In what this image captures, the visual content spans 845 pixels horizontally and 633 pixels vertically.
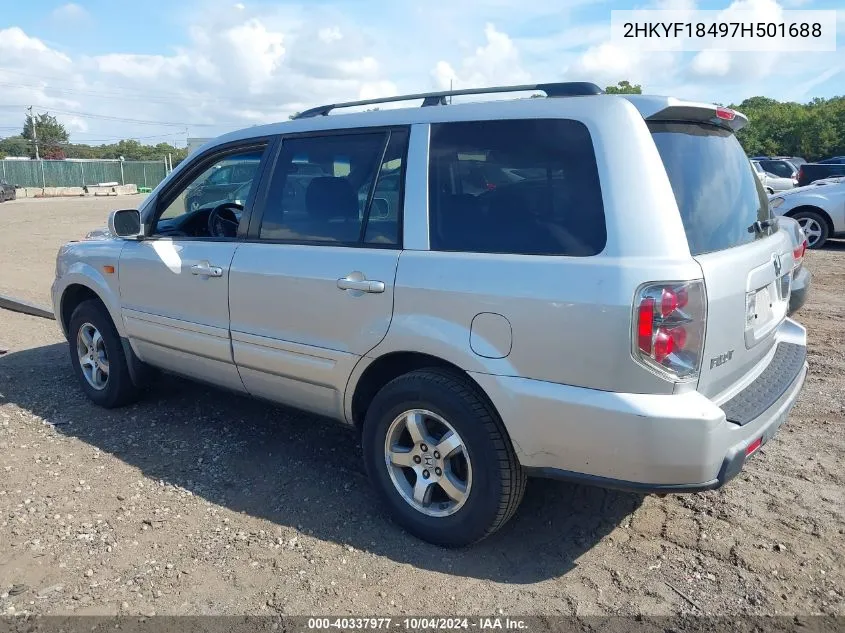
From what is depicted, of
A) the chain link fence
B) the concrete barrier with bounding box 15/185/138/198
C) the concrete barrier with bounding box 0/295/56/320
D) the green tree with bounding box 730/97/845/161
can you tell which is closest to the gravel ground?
the concrete barrier with bounding box 0/295/56/320

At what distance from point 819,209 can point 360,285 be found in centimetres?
1156

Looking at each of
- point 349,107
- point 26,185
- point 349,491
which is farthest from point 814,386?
point 26,185

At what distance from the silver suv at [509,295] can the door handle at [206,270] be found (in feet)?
0.05

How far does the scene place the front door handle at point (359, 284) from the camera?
10.4ft

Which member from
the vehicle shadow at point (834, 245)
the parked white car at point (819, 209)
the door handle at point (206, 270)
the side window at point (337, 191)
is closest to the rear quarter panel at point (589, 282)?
the side window at point (337, 191)

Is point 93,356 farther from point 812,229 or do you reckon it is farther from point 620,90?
point 620,90

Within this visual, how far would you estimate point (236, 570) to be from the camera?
3.07 metres

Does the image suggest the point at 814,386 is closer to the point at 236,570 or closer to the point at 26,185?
the point at 236,570

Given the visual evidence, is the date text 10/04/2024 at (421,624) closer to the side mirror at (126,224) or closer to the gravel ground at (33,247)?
the side mirror at (126,224)

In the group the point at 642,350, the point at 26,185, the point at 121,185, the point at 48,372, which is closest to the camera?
the point at 642,350

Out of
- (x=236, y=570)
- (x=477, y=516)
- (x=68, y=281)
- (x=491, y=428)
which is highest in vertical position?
(x=68, y=281)

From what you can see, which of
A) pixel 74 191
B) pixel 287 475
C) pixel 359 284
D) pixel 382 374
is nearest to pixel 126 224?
pixel 287 475

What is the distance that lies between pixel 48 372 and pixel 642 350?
5065mm

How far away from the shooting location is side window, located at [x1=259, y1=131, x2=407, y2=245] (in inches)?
130
